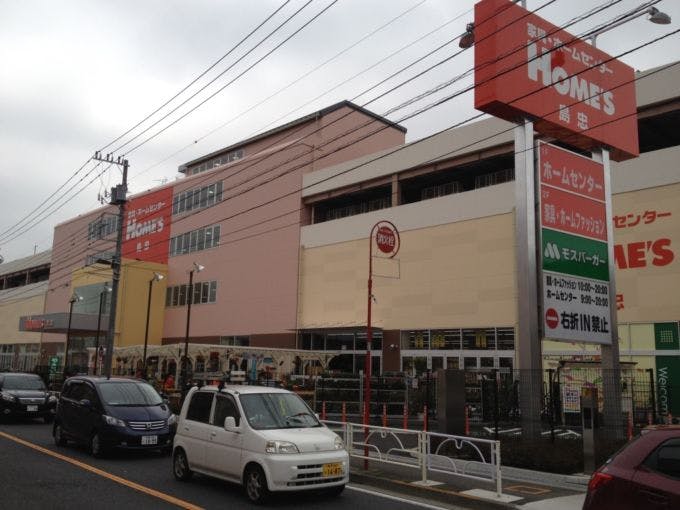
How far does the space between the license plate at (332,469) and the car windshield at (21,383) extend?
51.0 feet

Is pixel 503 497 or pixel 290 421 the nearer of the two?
A: pixel 503 497

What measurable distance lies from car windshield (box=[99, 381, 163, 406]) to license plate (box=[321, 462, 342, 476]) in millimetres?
6908

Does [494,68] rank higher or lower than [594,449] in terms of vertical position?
higher

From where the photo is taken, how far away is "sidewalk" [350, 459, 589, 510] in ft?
30.0

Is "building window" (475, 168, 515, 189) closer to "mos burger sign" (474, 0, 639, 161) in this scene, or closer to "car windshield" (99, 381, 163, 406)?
"mos burger sign" (474, 0, 639, 161)

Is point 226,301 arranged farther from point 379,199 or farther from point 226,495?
point 226,495

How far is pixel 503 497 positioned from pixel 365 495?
2129 mm

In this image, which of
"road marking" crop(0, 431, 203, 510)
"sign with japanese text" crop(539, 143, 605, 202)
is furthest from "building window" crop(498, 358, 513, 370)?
"road marking" crop(0, 431, 203, 510)

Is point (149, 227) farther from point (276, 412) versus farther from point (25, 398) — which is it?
point (276, 412)

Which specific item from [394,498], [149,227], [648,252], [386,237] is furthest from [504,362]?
[149,227]

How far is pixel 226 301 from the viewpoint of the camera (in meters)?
46.9

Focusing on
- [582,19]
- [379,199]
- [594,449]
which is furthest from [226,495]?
[379,199]

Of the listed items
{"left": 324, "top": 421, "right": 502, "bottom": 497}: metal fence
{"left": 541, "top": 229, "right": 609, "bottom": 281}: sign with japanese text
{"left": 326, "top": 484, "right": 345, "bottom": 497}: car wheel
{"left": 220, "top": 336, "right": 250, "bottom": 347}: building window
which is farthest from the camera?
{"left": 220, "top": 336, "right": 250, "bottom": 347}: building window

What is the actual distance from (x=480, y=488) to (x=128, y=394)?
8573 millimetres
